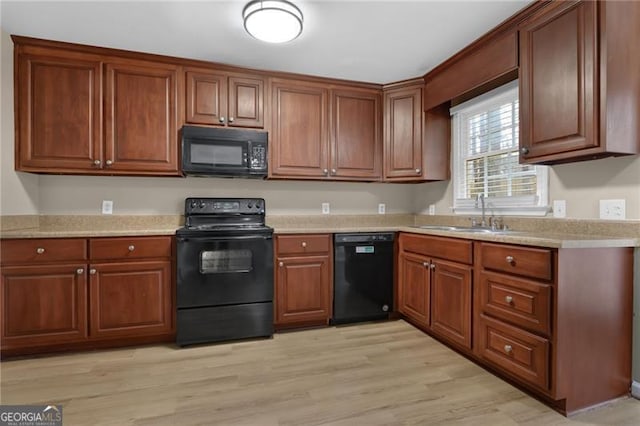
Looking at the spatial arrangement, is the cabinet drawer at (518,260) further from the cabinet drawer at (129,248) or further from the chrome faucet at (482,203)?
the cabinet drawer at (129,248)

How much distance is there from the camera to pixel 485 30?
2352mm

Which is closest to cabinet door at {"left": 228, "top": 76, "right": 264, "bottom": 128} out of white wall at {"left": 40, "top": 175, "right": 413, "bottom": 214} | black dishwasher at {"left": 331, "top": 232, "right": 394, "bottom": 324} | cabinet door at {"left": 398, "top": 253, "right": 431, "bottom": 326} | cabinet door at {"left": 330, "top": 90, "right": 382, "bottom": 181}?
white wall at {"left": 40, "top": 175, "right": 413, "bottom": 214}

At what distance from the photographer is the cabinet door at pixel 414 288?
8.98 ft

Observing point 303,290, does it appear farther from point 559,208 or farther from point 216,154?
point 559,208

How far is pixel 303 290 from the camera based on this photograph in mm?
2912

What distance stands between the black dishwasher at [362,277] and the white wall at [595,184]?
53.6 inches

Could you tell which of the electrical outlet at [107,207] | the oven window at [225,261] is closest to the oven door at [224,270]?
the oven window at [225,261]

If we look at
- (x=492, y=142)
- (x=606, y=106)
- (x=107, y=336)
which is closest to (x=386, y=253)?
(x=492, y=142)

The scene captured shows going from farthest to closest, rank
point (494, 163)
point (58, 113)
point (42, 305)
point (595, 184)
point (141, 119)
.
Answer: point (494, 163) → point (141, 119) → point (58, 113) → point (42, 305) → point (595, 184)

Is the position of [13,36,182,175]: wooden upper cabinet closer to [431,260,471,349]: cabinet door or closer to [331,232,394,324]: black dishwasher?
[331,232,394,324]: black dishwasher

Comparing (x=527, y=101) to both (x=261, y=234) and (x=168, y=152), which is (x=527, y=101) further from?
(x=168, y=152)

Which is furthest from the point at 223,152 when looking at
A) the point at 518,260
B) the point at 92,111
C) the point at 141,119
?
the point at 518,260

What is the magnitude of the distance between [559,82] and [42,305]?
3.65 m

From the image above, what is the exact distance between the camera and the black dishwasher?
2994mm
